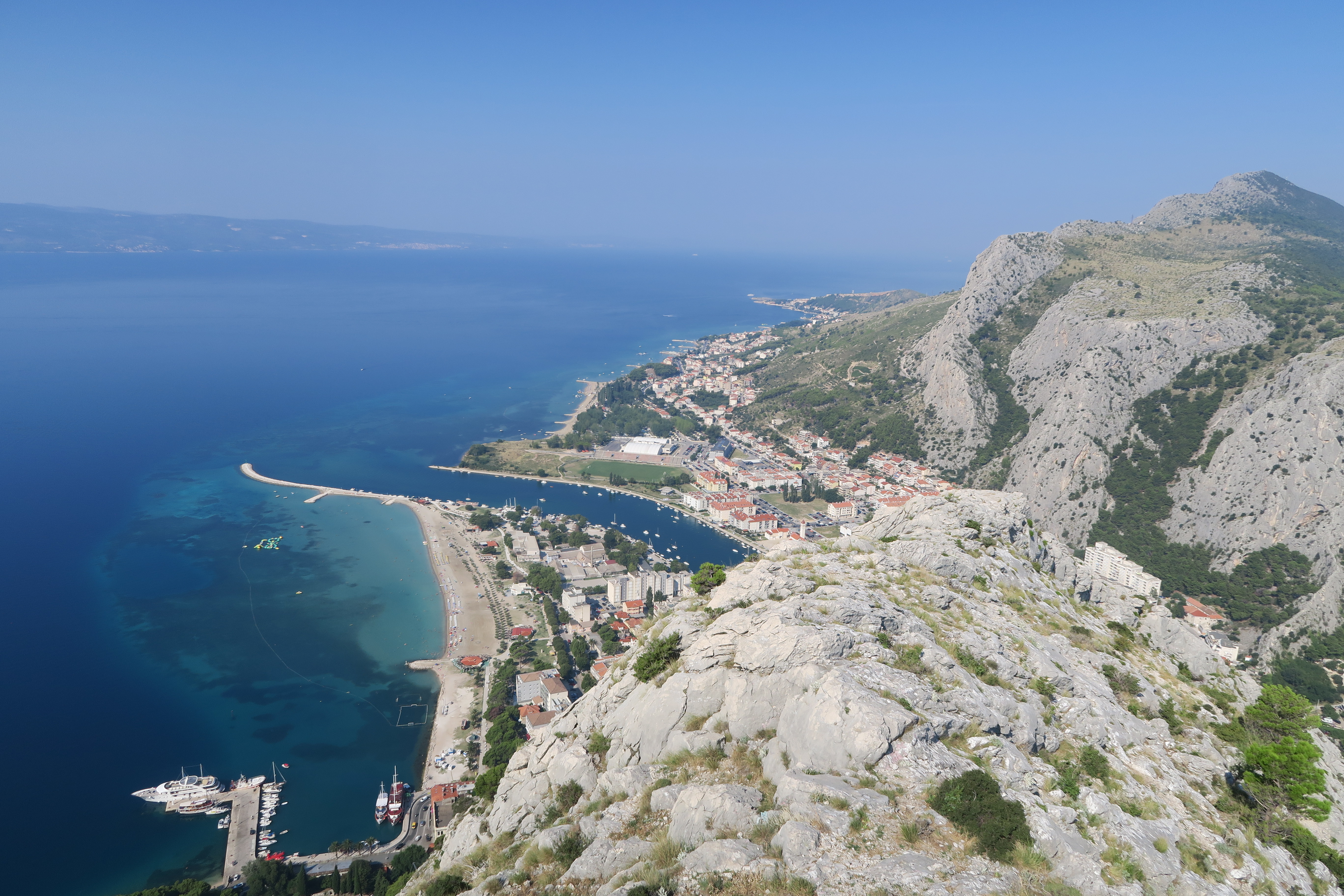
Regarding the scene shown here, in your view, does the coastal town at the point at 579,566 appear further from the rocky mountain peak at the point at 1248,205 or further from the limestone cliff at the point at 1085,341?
the rocky mountain peak at the point at 1248,205

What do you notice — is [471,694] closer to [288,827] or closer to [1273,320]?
[288,827]

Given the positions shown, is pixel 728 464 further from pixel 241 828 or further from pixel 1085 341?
pixel 241 828

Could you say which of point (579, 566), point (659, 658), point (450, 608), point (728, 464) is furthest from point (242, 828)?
point (728, 464)

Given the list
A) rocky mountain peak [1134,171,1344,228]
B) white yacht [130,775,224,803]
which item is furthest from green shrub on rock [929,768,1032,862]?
rocky mountain peak [1134,171,1344,228]

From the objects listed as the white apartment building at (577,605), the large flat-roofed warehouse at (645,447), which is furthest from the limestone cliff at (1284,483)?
the large flat-roofed warehouse at (645,447)

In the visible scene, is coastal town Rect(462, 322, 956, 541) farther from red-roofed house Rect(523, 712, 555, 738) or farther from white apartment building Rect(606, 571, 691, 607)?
red-roofed house Rect(523, 712, 555, 738)

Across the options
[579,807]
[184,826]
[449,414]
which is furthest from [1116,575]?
[449,414]
